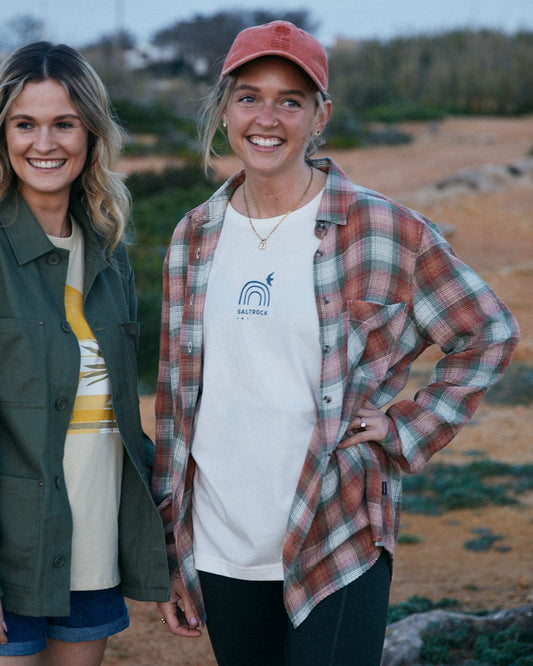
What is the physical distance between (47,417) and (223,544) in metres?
0.53

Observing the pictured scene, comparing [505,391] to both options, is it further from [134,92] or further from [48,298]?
[134,92]

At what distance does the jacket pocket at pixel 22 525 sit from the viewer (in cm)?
223

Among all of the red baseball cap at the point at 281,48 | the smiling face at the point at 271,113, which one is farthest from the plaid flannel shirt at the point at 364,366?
the red baseball cap at the point at 281,48

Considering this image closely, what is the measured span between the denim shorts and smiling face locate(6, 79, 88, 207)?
1.08m

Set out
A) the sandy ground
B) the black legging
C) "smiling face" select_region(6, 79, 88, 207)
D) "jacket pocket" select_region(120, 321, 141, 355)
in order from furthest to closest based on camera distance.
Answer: the sandy ground
"jacket pocket" select_region(120, 321, 141, 355)
"smiling face" select_region(6, 79, 88, 207)
the black legging

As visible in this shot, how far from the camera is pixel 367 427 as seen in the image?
2.25 m

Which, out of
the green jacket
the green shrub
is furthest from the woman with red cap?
the green shrub

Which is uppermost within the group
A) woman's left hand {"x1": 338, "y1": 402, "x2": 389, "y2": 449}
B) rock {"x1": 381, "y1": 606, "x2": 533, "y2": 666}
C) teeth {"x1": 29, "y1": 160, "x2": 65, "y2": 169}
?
teeth {"x1": 29, "y1": 160, "x2": 65, "y2": 169}

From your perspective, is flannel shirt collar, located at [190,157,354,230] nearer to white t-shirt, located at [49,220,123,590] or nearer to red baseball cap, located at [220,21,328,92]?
red baseball cap, located at [220,21,328,92]

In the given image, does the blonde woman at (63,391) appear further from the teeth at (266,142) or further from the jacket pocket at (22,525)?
the teeth at (266,142)

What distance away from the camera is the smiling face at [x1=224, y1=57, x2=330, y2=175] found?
2293 mm

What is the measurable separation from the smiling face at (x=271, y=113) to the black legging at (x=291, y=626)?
1037mm

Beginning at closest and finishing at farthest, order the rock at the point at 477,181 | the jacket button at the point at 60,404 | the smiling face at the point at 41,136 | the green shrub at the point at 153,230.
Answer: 1. the jacket button at the point at 60,404
2. the smiling face at the point at 41,136
3. the green shrub at the point at 153,230
4. the rock at the point at 477,181

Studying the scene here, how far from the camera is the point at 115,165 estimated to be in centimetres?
268
